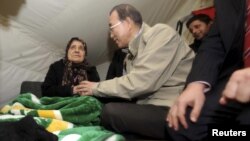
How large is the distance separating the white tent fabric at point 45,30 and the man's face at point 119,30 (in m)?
0.23

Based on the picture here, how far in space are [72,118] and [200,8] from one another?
1.39m

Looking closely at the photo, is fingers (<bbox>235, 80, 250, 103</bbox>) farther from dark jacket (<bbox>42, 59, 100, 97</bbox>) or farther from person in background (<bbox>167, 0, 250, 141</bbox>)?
dark jacket (<bbox>42, 59, 100, 97</bbox>)

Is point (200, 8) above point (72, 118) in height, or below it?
above

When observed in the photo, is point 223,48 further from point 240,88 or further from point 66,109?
point 66,109

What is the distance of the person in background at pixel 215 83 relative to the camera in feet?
1.97

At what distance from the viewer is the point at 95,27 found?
188 centimetres

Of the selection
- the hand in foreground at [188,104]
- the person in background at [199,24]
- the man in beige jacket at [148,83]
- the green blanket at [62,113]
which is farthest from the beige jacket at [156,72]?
the person in background at [199,24]

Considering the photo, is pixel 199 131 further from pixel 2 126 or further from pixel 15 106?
pixel 15 106

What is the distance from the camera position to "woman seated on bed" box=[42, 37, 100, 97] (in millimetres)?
1859

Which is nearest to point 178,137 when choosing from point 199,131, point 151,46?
point 199,131

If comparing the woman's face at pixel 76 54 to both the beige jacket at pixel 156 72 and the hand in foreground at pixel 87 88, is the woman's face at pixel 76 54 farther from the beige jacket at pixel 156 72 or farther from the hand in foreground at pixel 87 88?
the beige jacket at pixel 156 72

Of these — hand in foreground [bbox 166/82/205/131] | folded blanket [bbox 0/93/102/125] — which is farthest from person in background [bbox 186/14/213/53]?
hand in foreground [bbox 166/82/205/131]

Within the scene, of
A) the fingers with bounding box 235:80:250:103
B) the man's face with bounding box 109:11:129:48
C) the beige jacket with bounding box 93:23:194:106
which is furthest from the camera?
the man's face with bounding box 109:11:129:48

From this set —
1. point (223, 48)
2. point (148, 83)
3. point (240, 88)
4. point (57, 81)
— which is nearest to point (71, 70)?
point (57, 81)
